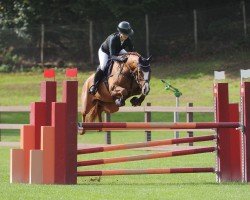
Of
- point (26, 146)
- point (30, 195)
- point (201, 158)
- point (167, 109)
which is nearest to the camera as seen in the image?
point (30, 195)

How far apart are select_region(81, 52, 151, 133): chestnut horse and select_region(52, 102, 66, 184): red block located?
257cm

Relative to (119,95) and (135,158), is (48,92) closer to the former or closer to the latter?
(135,158)

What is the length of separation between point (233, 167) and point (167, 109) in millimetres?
9312

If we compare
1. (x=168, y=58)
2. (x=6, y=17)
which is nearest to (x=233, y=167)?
(x=168, y=58)

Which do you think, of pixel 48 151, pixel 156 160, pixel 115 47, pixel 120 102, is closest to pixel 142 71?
pixel 120 102

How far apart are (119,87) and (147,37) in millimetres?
24209

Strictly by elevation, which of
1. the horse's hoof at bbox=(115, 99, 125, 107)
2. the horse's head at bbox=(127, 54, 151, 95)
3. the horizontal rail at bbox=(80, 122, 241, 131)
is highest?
the horse's head at bbox=(127, 54, 151, 95)

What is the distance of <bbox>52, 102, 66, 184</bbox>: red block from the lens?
12609mm

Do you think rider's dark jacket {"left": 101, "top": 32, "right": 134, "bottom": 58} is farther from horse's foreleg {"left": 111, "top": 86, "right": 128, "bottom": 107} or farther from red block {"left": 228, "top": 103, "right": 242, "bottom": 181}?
red block {"left": 228, "top": 103, "right": 242, "bottom": 181}

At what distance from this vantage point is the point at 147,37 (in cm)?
3988

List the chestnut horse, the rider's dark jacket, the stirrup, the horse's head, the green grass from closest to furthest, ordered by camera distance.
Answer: the green grass
the horse's head
the chestnut horse
the rider's dark jacket
the stirrup

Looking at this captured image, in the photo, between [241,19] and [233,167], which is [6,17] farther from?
[233,167]

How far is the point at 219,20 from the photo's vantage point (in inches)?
1596

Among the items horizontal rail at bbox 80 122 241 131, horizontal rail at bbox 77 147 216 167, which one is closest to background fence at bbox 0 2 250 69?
horizontal rail at bbox 77 147 216 167
